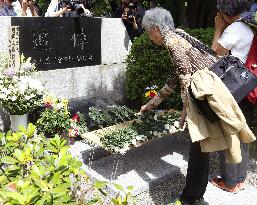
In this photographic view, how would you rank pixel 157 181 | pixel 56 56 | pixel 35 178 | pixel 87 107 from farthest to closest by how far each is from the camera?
1. pixel 56 56
2. pixel 87 107
3. pixel 157 181
4. pixel 35 178

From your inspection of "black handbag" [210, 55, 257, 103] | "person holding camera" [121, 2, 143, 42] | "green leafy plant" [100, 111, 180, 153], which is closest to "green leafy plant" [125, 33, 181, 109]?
"person holding camera" [121, 2, 143, 42]

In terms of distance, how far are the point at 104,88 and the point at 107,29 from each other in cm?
100

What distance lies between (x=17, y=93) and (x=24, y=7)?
7.95 ft

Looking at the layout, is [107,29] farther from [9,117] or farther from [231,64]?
[231,64]

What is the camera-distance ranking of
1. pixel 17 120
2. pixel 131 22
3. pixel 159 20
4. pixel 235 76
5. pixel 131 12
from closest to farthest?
pixel 235 76
pixel 159 20
pixel 17 120
pixel 131 22
pixel 131 12

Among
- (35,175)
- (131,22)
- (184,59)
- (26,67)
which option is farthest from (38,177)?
(131,22)

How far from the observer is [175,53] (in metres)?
3.20

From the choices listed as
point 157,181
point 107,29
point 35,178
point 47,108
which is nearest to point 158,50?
point 107,29

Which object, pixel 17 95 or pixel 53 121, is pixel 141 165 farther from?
pixel 17 95

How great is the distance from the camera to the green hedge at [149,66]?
5531mm

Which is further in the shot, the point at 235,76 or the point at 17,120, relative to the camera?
the point at 17,120

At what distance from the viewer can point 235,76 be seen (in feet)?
10.3

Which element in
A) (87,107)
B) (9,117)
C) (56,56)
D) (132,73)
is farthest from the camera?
(132,73)

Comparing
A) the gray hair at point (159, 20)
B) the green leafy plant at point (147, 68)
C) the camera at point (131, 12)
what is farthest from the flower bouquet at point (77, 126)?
the camera at point (131, 12)
